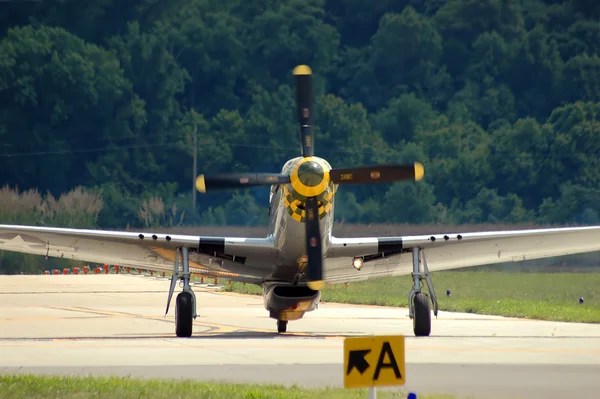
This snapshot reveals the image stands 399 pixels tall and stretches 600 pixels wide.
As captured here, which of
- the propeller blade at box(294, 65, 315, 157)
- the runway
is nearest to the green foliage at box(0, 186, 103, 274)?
the runway

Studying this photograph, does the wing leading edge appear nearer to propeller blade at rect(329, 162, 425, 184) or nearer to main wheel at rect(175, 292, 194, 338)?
propeller blade at rect(329, 162, 425, 184)

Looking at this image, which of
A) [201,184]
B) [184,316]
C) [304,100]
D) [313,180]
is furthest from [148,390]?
[304,100]

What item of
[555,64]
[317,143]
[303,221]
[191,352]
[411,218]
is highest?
[555,64]

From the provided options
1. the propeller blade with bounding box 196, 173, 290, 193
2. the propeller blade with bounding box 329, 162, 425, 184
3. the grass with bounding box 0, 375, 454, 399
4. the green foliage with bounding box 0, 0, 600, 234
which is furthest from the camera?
the green foliage with bounding box 0, 0, 600, 234

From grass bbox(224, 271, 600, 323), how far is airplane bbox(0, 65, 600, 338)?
2.48 meters

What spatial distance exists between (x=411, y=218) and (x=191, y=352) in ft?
153

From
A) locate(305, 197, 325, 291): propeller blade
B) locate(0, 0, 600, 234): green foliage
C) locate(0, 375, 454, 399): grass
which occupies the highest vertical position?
locate(0, 0, 600, 234): green foliage

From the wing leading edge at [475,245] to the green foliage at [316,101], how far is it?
39952 mm

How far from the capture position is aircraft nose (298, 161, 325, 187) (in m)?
17.3

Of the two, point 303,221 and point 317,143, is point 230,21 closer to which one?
point 317,143

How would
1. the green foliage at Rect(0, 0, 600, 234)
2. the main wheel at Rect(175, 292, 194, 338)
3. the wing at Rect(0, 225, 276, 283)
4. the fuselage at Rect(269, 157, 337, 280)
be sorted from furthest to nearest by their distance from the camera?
1. the green foliage at Rect(0, 0, 600, 234)
2. the wing at Rect(0, 225, 276, 283)
3. the main wheel at Rect(175, 292, 194, 338)
4. the fuselage at Rect(269, 157, 337, 280)

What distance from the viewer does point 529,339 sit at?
17.6 metres

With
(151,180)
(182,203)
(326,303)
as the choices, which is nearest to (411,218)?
(182,203)

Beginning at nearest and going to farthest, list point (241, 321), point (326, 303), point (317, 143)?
point (241, 321) → point (326, 303) → point (317, 143)
